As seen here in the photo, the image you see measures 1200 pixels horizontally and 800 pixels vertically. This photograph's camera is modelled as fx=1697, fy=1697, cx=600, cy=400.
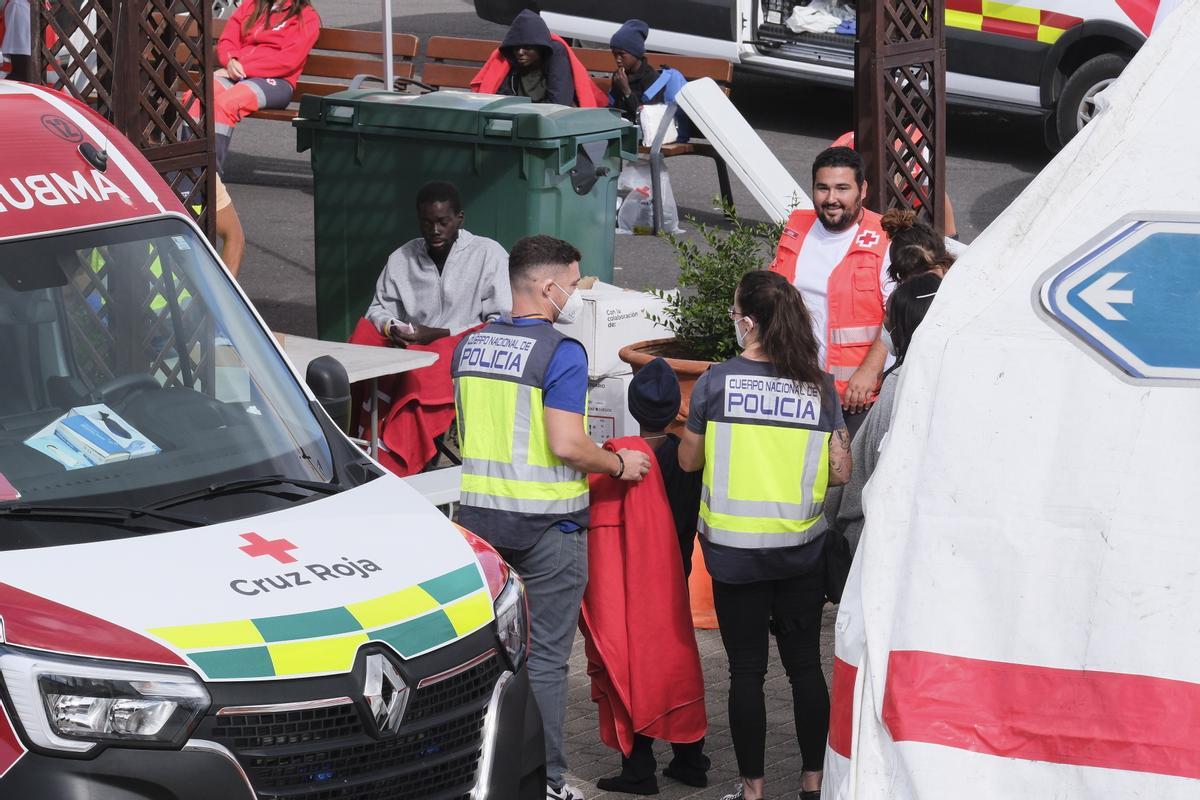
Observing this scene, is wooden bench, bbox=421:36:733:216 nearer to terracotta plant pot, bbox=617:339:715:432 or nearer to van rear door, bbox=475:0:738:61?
van rear door, bbox=475:0:738:61

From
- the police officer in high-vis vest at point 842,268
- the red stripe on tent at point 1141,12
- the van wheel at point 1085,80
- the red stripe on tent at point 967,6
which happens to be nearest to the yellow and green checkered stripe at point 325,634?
the police officer in high-vis vest at point 842,268

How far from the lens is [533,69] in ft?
39.1

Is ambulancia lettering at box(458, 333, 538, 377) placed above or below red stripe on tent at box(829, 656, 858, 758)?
above

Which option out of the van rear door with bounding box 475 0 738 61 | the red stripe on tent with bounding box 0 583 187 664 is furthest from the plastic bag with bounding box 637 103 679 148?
the red stripe on tent with bounding box 0 583 187 664

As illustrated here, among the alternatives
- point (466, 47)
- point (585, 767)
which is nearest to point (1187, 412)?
point (585, 767)

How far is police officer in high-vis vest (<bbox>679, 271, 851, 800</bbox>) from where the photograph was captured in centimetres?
520

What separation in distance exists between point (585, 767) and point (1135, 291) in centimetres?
344

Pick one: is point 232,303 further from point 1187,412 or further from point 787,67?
point 787,67

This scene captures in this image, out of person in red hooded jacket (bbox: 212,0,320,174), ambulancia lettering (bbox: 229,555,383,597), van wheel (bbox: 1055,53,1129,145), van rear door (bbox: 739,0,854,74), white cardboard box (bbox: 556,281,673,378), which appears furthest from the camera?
van rear door (bbox: 739,0,854,74)

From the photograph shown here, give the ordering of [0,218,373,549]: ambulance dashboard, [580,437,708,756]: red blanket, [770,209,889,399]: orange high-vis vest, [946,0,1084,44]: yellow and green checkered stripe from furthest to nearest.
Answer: [946,0,1084,44]: yellow and green checkered stripe < [770,209,889,399]: orange high-vis vest < [580,437,708,756]: red blanket < [0,218,373,549]: ambulance dashboard

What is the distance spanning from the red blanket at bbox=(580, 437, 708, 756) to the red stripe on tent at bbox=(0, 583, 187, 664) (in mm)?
2116

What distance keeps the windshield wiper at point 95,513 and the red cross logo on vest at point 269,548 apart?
0.51 feet

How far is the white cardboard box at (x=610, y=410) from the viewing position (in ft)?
26.0

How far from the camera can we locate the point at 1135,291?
2.87 meters
